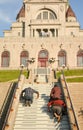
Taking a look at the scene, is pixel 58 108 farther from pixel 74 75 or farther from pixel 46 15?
pixel 46 15

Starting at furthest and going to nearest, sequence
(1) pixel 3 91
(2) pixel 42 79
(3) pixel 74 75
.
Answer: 1. (3) pixel 74 75
2. (2) pixel 42 79
3. (1) pixel 3 91

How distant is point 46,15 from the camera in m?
91.6

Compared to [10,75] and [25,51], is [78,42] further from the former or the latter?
[10,75]

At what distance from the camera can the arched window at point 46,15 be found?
90875 mm

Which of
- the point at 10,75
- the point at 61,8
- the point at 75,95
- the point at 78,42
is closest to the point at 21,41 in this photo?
the point at 78,42

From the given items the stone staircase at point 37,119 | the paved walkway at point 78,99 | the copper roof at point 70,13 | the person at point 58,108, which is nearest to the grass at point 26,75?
Answer: the paved walkway at point 78,99

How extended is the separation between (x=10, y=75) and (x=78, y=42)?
21.7m

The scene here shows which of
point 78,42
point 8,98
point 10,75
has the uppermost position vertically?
point 78,42

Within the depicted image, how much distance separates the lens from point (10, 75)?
5369 cm

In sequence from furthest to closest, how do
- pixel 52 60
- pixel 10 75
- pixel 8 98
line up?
pixel 52 60
pixel 10 75
pixel 8 98

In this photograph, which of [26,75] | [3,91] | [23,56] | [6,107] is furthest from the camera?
[23,56]

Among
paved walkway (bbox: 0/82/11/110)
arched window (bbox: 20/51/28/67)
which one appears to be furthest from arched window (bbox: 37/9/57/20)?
paved walkway (bbox: 0/82/11/110)

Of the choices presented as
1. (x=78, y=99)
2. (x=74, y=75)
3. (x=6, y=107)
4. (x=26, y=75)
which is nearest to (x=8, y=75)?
(x=26, y=75)

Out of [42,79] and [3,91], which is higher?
[42,79]
